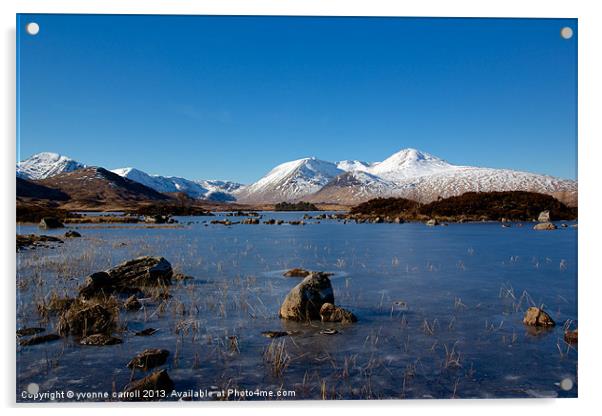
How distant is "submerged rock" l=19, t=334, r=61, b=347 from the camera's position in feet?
23.4

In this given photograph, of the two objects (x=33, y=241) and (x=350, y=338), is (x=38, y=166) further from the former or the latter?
(x=33, y=241)

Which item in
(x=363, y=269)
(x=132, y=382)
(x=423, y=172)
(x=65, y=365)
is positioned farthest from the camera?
(x=423, y=172)

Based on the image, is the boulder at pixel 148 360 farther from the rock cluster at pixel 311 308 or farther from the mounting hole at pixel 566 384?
the mounting hole at pixel 566 384

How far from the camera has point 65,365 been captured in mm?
6371

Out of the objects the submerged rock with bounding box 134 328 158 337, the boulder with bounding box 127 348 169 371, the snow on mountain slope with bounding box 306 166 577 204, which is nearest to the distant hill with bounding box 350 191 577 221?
the snow on mountain slope with bounding box 306 166 577 204

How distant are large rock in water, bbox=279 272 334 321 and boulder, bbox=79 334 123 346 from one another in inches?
130

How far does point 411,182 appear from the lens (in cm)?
6194

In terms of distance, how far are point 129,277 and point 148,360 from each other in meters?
6.18

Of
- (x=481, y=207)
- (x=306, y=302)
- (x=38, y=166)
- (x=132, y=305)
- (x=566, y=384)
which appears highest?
(x=38, y=166)

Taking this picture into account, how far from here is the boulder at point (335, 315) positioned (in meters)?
8.58

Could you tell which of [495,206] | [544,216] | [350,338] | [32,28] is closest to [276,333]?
[350,338]
